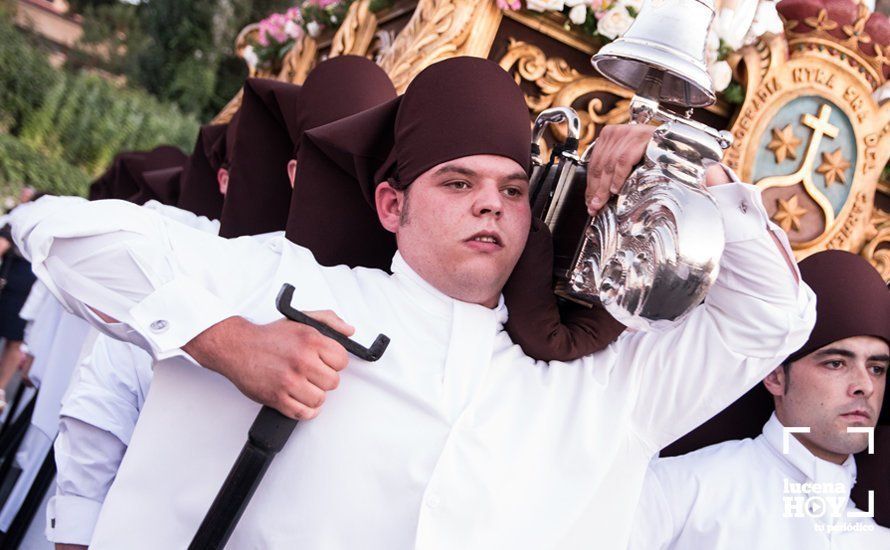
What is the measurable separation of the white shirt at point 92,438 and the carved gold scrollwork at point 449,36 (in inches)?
34.7

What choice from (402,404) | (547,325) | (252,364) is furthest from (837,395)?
(252,364)

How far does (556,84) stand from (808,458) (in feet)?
5.06

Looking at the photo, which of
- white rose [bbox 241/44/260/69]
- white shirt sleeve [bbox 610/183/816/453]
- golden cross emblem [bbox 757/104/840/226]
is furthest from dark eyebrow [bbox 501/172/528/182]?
white rose [bbox 241/44/260/69]

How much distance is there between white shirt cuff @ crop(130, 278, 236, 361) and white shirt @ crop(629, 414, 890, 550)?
4.91ft

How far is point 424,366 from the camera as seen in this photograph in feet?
7.20

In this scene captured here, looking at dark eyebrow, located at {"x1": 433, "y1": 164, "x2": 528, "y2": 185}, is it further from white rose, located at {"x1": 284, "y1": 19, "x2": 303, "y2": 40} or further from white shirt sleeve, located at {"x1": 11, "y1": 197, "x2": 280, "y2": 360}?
white rose, located at {"x1": 284, "y1": 19, "x2": 303, "y2": 40}

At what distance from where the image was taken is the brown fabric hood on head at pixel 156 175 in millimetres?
4840

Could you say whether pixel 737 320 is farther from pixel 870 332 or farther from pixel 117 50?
pixel 117 50

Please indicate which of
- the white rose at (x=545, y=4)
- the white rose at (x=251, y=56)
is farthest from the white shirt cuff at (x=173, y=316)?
the white rose at (x=251, y=56)

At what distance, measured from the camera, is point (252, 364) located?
1877 millimetres

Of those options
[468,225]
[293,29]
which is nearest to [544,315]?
[468,225]

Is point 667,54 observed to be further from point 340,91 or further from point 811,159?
point 811,159

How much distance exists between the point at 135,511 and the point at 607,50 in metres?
1.47

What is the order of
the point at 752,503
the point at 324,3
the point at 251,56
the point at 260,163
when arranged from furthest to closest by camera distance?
1. the point at 251,56
2. the point at 324,3
3. the point at 260,163
4. the point at 752,503
